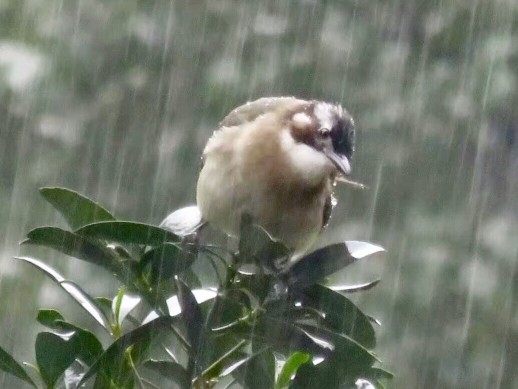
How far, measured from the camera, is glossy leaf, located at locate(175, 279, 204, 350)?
2.66ft

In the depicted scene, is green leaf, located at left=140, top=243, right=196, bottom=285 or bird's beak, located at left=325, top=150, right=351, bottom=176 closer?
green leaf, located at left=140, top=243, right=196, bottom=285

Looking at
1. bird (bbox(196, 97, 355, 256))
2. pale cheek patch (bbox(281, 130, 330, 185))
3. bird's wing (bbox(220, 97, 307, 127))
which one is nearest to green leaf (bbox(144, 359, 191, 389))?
bird (bbox(196, 97, 355, 256))

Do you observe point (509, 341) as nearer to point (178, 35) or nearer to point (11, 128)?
point (178, 35)

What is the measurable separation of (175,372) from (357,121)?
150 cm

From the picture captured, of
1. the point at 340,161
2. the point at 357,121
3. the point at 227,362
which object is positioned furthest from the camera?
the point at 357,121

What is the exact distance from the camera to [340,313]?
2.85 feet

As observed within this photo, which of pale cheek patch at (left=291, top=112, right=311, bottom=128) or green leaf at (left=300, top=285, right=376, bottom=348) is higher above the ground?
pale cheek patch at (left=291, top=112, right=311, bottom=128)

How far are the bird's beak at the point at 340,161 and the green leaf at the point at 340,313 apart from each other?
1.30ft

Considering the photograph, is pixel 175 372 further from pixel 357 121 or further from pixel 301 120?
pixel 357 121

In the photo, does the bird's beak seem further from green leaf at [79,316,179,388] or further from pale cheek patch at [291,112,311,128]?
green leaf at [79,316,179,388]

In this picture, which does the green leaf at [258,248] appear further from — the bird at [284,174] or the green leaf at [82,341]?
the bird at [284,174]

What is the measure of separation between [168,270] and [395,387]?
1.49 m

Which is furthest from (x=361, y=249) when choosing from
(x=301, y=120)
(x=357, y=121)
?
(x=357, y=121)

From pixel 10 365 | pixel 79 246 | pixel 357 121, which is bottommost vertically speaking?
pixel 10 365
